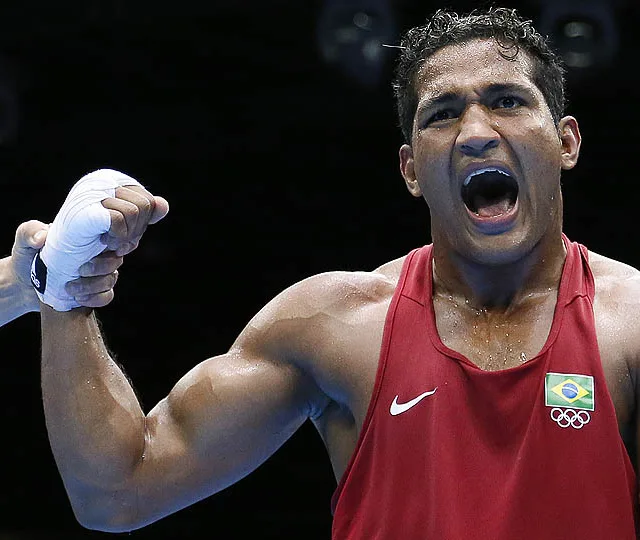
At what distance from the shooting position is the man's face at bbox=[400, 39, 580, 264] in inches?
86.1

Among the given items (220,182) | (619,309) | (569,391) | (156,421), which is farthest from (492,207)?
(220,182)

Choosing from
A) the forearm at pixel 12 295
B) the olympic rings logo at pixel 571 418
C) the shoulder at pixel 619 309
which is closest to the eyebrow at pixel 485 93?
the shoulder at pixel 619 309

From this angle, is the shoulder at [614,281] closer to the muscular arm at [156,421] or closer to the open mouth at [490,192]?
the open mouth at [490,192]

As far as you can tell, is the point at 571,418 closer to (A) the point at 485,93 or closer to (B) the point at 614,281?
(B) the point at 614,281

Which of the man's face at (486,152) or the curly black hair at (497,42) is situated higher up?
the curly black hair at (497,42)

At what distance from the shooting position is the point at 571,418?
200 cm

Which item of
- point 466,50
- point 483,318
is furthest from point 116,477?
point 466,50

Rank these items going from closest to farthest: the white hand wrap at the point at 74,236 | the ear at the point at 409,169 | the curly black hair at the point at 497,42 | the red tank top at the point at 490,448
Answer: the red tank top at the point at 490,448, the white hand wrap at the point at 74,236, the curly black hair at the point at 497,42, the ear at the point at 409,169

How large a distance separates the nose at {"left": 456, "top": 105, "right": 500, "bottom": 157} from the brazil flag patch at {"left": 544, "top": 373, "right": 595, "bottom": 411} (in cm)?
47

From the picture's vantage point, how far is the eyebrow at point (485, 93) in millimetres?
2221

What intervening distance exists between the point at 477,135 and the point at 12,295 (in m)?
1.16

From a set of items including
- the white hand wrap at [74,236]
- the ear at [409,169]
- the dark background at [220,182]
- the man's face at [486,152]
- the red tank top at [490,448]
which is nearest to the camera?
the red tank top at [490,448]

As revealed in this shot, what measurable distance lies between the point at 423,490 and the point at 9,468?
362cm

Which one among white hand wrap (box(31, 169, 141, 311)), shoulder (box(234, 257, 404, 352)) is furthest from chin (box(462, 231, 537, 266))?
white hand wrap (box(31, 169, 141, 311))
